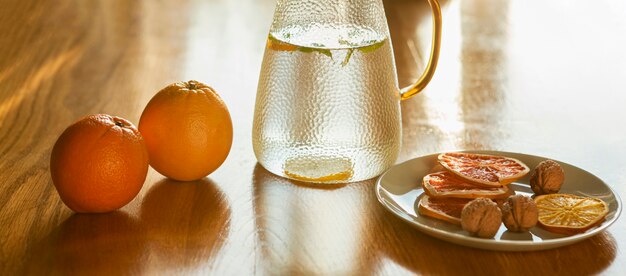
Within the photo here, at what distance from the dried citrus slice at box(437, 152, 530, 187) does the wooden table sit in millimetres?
88

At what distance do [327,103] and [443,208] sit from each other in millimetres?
179

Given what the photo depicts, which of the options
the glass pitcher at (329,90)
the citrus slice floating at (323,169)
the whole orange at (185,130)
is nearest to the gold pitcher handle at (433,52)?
the glass pitcher at (329,90)

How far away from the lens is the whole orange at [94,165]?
0.94 metres

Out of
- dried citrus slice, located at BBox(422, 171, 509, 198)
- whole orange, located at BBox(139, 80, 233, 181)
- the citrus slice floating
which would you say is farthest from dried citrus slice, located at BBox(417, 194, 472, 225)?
whole orange, located at BBox(139, 80, 233, 181)

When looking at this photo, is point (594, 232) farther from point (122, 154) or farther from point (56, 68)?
point (56, 68)

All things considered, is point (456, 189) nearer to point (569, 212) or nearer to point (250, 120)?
point (569, 212)

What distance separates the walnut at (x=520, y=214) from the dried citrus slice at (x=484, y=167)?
8 centimetres

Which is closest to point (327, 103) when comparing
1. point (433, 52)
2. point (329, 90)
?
point (329, 90)

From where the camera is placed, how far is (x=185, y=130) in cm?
102

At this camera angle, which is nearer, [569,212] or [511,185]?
[569,212]

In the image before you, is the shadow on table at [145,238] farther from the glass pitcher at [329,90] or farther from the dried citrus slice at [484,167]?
the dried citrus slice at [484,167]

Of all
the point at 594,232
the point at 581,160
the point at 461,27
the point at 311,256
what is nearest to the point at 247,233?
the point at 311,256

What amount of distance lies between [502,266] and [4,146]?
0.62 m

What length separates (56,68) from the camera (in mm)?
1488
